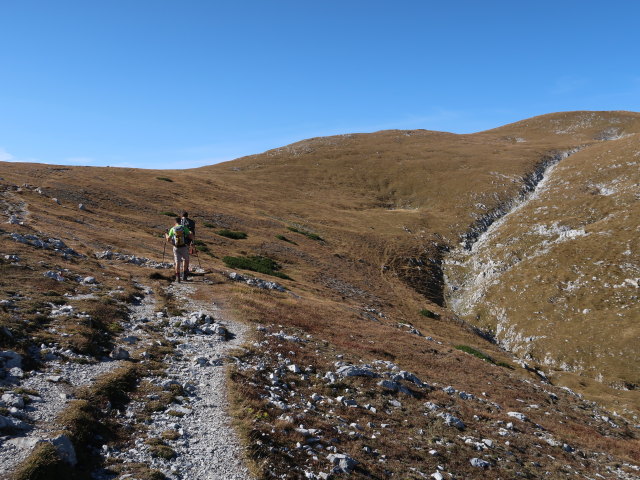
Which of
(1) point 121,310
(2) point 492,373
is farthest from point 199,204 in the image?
(2) point 492,373

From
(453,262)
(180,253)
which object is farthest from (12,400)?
(453,262)

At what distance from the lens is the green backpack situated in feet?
79.2

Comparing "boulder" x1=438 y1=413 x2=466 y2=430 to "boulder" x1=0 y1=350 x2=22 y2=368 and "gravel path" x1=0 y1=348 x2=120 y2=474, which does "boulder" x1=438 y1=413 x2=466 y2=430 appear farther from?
"boulder" x1=0 y1=350 x2=22 y2=368

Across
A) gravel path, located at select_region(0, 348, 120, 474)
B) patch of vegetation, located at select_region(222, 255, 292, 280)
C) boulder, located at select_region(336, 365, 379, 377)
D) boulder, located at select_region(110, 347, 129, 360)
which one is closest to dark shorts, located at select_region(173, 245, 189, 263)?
patch of vegetation, located at select_region(222, 255, 292, 280)

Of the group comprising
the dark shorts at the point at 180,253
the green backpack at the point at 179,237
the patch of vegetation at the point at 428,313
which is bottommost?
the patch of vegetation at the point at 428,313

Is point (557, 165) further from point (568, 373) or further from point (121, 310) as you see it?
point (121, 310)

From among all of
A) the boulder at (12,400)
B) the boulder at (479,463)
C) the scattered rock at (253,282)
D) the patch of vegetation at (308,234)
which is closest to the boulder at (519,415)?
the boulder at (479,463)

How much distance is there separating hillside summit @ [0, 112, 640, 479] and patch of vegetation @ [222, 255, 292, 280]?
0.31 m

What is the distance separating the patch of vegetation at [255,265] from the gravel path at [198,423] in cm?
2007

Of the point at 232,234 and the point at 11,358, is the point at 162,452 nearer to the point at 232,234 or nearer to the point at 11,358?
the point at 11,358

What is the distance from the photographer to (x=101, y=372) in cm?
1099

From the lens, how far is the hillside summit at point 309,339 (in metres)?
9.05

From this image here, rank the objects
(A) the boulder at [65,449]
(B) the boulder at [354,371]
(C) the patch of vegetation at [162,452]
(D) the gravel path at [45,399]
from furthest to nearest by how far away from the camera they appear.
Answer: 1. (B) the boulder at [354,371]
2. (C) the patch of vegetation at [162,452]
3. (A) the boulder at [65,449]
4. (D) the gravel path at [45,399]

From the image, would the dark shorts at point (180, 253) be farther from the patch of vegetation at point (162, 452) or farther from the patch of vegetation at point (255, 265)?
the patch of vegetation at point (162, 452)
